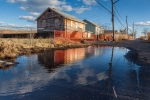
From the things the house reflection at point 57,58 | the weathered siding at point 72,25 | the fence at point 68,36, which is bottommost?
the house reflection at point 57,58

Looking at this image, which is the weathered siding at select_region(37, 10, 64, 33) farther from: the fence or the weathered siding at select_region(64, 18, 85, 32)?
the fence

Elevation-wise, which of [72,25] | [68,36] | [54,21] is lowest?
[68,36]

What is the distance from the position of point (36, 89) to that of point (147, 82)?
13.0ft

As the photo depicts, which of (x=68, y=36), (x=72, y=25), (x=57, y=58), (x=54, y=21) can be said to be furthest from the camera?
(x=72, y=25)

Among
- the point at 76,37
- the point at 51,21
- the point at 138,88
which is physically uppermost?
the point at 51,21

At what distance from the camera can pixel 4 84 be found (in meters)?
5.49

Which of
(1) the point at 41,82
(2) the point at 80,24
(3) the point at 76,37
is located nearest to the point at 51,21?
(3) the point at 76,37

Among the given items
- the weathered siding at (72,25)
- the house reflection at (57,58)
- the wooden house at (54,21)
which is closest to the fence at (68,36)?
the weathered siding at (72,25)

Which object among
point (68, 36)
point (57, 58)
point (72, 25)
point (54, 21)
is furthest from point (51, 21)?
point (57, 58)

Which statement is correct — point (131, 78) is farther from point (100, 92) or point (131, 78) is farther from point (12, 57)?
point (12, 57)

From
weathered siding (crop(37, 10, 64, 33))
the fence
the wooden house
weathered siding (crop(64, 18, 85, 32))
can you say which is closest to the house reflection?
the fence

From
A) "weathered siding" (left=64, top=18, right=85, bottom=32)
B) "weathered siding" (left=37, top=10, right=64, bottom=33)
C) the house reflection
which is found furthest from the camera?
"weathered siding" (left=64, top=18, right=85, bottom=32)

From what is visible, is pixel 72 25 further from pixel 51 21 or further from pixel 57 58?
pixel 57 58

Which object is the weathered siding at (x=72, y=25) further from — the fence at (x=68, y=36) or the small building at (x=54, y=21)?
the fence at (x=68, y=36)
